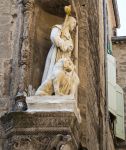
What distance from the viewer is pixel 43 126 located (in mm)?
4887

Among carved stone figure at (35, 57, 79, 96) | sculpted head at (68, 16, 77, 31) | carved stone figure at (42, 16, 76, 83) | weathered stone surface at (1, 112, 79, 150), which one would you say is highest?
sculpted head at (68, 16, 77, 31)

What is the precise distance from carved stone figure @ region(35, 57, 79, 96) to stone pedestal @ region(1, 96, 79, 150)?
19 cm

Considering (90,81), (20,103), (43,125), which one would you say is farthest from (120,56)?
(43,125)

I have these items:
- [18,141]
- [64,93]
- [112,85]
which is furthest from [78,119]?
[112,85]

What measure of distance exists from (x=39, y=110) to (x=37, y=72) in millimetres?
785

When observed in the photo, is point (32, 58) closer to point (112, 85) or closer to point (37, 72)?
point (37, 72)

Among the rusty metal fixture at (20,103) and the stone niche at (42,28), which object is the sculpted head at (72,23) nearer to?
the stone niche at (42,28)

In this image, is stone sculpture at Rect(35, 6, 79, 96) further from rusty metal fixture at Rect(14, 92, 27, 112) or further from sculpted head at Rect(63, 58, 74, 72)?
rusty metal fixture at Rect(14, 92, 27, 112)

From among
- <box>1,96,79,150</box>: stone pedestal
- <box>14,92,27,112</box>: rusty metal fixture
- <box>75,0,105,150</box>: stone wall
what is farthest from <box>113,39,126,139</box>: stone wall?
<box>1,96,79,150</box>: stone pedestal

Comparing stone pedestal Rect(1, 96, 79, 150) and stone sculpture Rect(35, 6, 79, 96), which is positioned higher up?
stone sculpture Rect(35, 6, 79, 96)

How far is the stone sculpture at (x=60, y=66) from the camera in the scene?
5.23 metres

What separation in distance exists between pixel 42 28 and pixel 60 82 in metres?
1.11

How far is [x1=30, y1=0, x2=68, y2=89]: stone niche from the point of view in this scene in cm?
567

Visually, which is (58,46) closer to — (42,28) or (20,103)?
(42,28)
